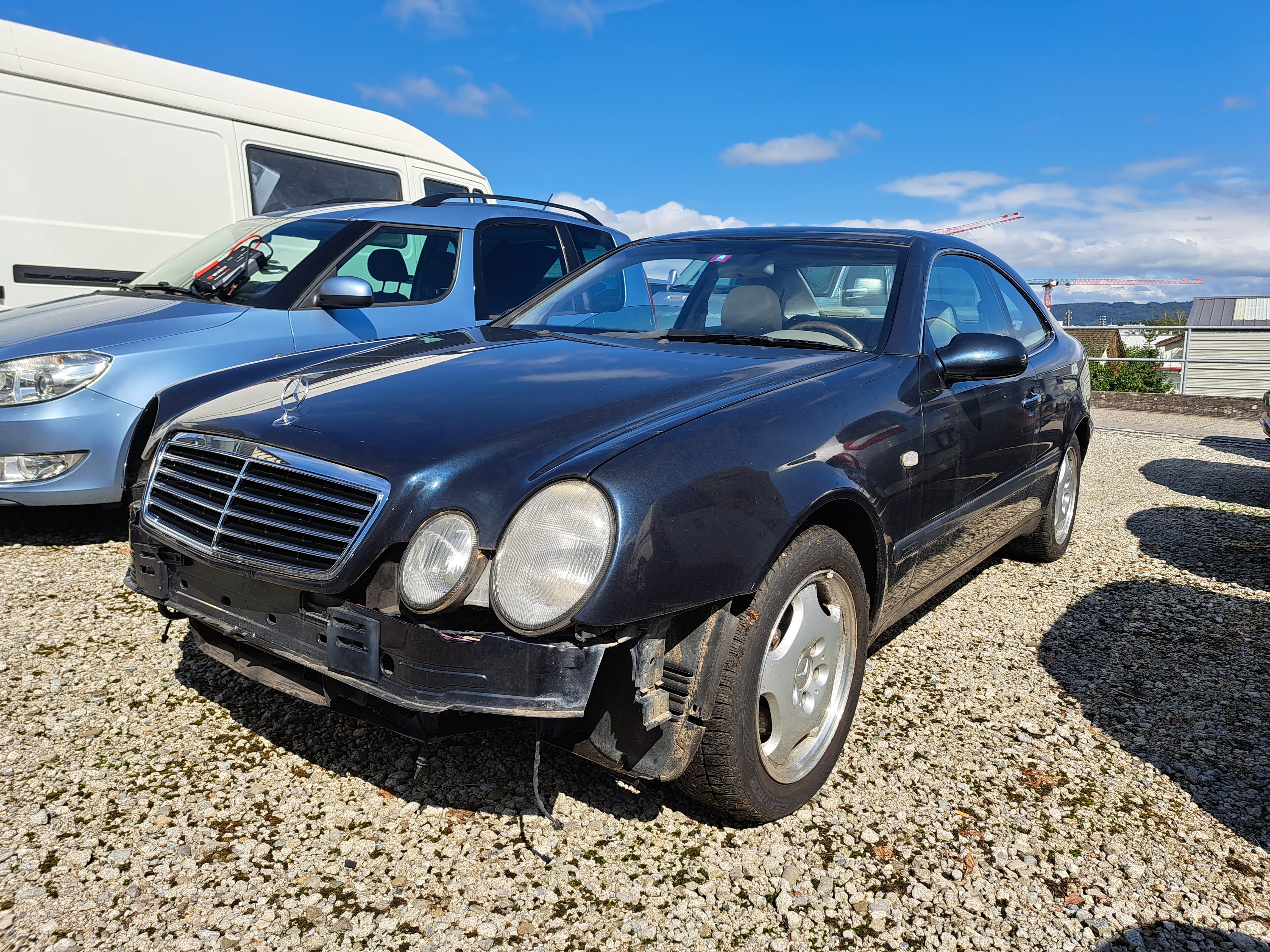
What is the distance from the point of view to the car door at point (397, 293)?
4.63 m

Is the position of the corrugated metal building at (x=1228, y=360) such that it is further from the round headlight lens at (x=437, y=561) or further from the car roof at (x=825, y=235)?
the round headlight lens at (x=437, y=561)

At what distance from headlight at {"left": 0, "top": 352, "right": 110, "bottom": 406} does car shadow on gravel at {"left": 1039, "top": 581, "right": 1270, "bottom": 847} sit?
4.32 meters

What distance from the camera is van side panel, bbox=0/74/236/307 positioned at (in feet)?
19.0

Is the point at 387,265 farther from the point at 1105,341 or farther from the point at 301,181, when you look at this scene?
the point at 1105,341

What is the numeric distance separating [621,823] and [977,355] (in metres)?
1.83

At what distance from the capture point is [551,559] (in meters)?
1.75

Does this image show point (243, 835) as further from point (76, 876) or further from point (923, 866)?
point (923, 866)

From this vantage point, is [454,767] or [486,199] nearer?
[454,767]

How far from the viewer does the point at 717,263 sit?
3434mm

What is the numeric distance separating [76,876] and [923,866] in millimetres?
1973

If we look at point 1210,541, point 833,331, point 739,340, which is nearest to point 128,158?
point 739,340

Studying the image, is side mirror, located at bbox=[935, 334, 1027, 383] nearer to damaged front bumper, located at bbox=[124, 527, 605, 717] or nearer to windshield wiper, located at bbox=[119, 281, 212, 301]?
damaged front bumper, located at bbox=[124, 527, 605, 717]

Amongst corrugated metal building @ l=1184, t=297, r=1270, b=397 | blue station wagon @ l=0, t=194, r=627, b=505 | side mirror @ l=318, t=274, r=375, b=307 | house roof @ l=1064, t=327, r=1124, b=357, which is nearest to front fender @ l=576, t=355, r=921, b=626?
blue station wagon @ l=0, t=194, r=627, b=505

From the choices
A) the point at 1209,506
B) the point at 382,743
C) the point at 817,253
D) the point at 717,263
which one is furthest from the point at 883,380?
the point at 1209,506
